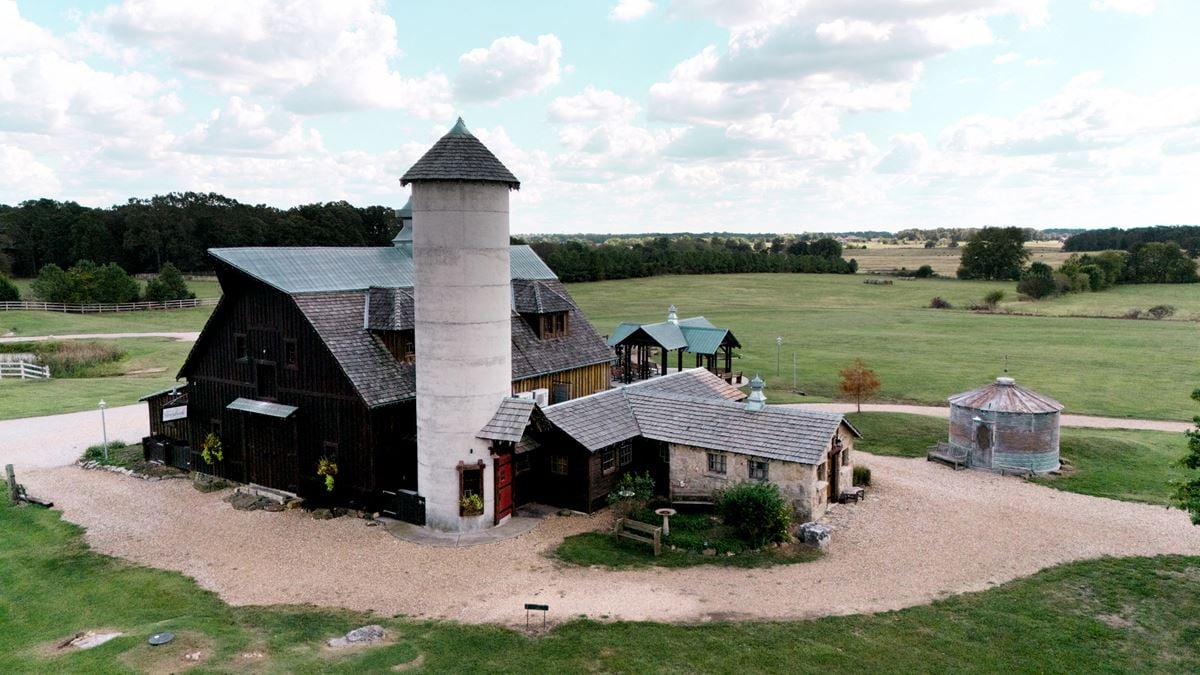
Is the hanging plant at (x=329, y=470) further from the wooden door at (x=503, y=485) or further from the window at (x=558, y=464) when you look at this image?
the window at (x=558, y=464)

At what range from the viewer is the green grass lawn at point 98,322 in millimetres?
63812

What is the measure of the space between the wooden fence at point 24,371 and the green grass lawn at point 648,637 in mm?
34651

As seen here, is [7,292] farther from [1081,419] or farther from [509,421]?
[1081,419]

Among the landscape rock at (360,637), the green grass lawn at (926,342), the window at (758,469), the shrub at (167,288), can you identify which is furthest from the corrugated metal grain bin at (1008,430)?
the shrub at (167,288)

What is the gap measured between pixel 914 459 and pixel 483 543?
59.2 feet

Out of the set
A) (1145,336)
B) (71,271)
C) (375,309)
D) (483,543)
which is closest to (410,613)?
(483,543)

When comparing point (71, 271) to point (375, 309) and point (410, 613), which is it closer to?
point (375, 309)

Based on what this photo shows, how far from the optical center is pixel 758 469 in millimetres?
23047

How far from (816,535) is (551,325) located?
13745 millimetres

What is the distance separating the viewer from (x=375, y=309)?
2592 cm

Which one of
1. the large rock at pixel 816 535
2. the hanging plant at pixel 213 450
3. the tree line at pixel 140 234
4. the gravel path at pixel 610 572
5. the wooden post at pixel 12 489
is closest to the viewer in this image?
the gravel path at pixel 610 572

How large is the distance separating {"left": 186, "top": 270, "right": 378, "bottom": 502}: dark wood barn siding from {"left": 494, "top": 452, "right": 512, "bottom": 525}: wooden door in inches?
155

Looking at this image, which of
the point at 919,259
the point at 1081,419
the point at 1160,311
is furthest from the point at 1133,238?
the point at 1081,419

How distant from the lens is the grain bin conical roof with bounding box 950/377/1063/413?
29.0 meters
